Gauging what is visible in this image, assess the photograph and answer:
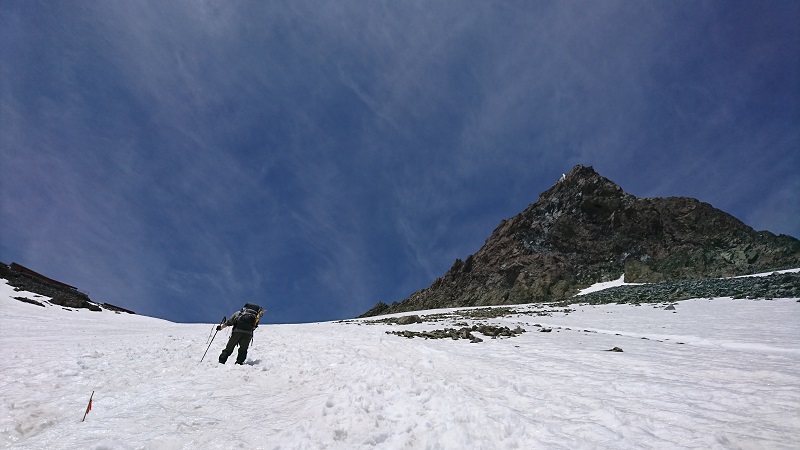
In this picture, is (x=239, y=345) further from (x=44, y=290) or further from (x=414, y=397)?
(x=44, y=290)

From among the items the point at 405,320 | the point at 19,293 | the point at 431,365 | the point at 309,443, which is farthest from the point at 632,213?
the point at 19,293

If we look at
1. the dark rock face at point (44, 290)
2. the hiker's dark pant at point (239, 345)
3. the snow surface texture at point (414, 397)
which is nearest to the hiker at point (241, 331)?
the hiker's dark pant at point (239, 345)

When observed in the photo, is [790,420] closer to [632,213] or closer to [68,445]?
[68,445]

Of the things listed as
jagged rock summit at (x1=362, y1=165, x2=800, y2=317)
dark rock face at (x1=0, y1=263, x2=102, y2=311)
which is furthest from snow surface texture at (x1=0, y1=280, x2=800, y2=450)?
jagged rock summit at (x1=362, y1=165, x2=800, y2=317)

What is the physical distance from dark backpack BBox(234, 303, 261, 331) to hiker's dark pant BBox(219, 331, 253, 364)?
26cm

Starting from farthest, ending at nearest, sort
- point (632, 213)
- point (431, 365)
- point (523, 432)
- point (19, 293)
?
point (632, 213), point (19, 293), point (431, 365), point (523, 432)

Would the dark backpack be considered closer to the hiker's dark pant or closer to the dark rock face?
the hiker's dark pant

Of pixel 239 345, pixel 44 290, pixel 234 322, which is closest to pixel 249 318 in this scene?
pixel 234 322

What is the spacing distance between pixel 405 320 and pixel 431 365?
67.9 feet

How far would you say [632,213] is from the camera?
81750 mm

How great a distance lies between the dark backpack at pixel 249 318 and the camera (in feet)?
43.5

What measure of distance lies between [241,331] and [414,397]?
26.7 feet

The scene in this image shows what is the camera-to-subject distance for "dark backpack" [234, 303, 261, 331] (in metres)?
13.3

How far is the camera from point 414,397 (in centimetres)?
814
